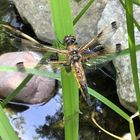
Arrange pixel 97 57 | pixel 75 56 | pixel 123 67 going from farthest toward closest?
1. pixel 123 67
2. pixel 97 57
3. pixel 75 56

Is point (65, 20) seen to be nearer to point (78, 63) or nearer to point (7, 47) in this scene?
point (78, 63)

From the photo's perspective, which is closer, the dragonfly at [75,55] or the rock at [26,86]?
the dragonfly at [75,55]

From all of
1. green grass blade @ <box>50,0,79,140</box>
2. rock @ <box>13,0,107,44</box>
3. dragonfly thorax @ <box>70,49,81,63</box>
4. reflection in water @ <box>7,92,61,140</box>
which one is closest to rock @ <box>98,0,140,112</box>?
rock @ <box>13,0,107,44</box>

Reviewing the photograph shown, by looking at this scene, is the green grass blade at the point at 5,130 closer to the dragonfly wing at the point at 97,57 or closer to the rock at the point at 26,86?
the dragonfly wing at the point at 97,57

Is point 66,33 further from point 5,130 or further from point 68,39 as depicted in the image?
point 5,130

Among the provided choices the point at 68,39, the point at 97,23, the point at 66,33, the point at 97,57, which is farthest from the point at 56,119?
the point at 66,33

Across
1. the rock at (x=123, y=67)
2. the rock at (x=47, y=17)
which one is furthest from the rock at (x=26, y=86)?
the rock at (x=123, y=67)
